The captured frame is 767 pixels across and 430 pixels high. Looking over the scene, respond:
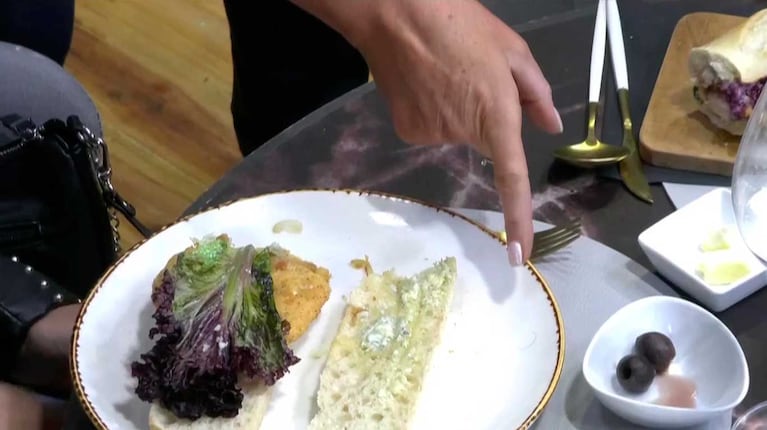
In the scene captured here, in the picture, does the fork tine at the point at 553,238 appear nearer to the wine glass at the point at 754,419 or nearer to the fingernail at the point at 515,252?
the fingernail at the point at 515,252

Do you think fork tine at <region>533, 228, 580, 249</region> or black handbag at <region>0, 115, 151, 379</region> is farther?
black handbag at <region>0, 115, 151, 379</region>

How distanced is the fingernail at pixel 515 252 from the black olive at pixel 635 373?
0.14m

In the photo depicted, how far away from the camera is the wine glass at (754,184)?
0.77 metres

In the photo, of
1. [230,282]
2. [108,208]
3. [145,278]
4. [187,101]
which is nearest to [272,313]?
[230,282]

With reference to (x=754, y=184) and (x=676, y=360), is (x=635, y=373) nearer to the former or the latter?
(x=676, y=360)

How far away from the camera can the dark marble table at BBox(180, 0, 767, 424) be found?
3.40 feet

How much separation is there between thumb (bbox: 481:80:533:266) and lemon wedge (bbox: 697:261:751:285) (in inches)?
6.8

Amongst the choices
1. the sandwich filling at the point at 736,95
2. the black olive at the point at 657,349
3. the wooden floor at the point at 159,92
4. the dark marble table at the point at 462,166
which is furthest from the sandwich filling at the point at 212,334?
the wooden floor at the point at 159,92

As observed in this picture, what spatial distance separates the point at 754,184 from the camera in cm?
80

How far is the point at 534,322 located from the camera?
899mm

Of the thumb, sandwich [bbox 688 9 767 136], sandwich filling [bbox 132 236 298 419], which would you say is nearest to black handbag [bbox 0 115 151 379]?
sandwich filling [bbox 132 236 298 419]

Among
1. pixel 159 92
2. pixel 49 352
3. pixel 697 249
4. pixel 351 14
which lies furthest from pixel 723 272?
pixel 159 92

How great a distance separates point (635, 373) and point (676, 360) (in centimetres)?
7

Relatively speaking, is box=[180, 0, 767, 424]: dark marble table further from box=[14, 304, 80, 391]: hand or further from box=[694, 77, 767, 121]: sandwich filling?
box=[14, 304, 80, 391]: hand
